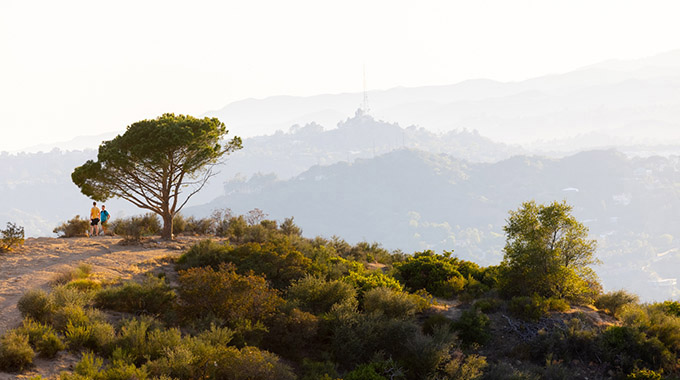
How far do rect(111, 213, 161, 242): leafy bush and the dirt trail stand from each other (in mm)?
1877

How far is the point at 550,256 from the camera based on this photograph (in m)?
14.8

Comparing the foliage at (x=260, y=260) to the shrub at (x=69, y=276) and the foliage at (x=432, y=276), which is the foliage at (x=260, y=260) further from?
the foliage at (x=432, y=276)

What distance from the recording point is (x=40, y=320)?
10469 millimetres

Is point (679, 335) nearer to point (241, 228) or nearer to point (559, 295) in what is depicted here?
point (559, 295)

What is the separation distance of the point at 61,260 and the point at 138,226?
9.10 m

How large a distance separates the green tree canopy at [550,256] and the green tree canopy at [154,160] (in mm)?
15542

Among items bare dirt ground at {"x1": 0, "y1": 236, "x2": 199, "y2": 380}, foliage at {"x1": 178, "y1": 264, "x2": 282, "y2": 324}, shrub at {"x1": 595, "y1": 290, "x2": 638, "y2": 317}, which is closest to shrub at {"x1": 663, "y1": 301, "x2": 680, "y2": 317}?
shrub at {"x1": 595, "y1": 290, "x2": 638, "y2": 317}

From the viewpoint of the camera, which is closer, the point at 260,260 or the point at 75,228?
the point at 260,260

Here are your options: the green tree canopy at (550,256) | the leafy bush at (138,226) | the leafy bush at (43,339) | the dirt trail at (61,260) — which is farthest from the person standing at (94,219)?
the green tree canopy at (550,256)

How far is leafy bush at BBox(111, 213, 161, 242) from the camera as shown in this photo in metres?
25.5

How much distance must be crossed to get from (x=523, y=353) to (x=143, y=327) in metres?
10.2

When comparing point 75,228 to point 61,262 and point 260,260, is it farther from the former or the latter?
point 260,260

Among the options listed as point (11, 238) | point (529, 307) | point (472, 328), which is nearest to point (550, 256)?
point (529, 307)

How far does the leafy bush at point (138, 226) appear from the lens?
25.5 meters
